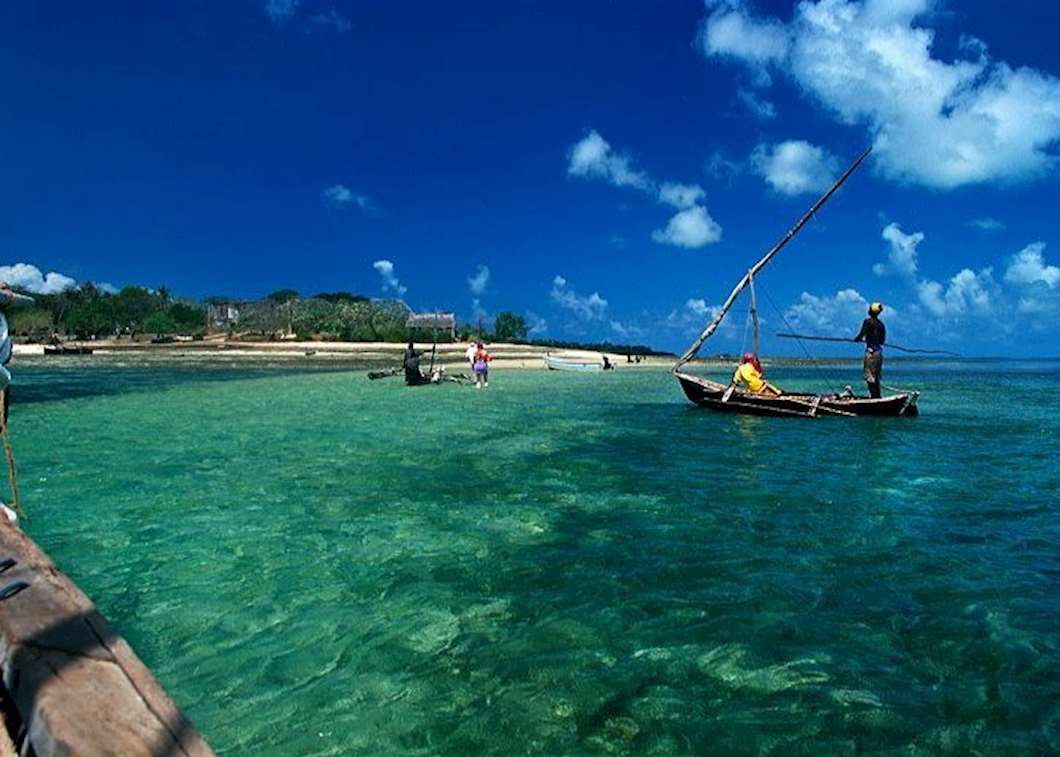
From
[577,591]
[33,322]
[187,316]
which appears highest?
[187,316]

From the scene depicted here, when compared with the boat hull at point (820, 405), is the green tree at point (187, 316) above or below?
above

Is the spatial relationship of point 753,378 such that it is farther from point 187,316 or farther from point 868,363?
point 187,316

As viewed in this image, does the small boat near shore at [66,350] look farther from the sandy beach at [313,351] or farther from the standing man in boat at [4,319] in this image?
the standing man in boat at [4,319]

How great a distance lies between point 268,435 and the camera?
1827 centimetres

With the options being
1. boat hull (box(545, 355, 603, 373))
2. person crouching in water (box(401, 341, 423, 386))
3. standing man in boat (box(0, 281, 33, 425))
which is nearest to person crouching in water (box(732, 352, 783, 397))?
person crouching in water (box(401, 341, 423, 386))

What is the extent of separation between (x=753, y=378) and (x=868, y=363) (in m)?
3.36

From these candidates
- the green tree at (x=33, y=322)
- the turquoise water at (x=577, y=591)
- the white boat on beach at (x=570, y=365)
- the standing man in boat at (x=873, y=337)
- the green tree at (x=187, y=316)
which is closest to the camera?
the turquoise water at (x=577, y=591)

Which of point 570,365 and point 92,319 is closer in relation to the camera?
point 570,365

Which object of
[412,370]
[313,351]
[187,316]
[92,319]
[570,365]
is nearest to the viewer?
[412,370]

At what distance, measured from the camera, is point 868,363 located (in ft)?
72.4

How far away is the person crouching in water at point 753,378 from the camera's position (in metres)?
Result: 23.2

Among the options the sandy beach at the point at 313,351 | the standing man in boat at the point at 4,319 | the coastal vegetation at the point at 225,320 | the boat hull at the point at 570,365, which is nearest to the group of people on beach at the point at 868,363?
the standing man in boat at the point at 4,319

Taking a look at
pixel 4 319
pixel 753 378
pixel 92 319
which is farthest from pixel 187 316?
pixel 4 319

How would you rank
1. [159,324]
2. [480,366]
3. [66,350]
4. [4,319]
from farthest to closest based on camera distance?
1. [159,324]
2. [66,350]
3. [480,366]
4. [4,319]
